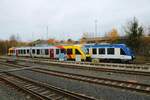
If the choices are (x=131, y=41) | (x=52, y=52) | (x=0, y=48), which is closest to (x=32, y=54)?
(x=52, y=52)

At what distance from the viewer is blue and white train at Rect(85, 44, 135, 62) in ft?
98.3

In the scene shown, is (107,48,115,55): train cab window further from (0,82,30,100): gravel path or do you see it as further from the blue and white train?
(0,82,30,100): gravel path

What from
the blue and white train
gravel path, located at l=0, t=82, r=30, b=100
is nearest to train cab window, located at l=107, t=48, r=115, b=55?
the blue and white train

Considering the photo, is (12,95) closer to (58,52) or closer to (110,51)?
(110,51)

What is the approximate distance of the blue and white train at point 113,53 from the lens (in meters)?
30.0

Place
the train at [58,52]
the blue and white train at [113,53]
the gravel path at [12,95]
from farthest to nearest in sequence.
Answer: the train at [58,52], the blue and white train at [113,53], the gravel path at [12,95]

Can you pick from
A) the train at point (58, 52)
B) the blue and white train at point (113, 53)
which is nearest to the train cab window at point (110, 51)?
the blue and white train at point (113, 53)

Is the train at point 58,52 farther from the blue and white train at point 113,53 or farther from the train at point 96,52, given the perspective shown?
the blue and white train at point 113,53

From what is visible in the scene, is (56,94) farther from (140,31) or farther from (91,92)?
(140,31)

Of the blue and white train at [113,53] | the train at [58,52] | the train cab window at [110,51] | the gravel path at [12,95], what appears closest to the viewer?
the gravel path at [12,95]

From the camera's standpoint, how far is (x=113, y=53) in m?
30.4

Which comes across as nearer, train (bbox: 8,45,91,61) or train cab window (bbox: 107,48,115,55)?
train cab window (bbox: 107,48,115,55)

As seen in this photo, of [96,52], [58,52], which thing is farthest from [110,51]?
[58,52]

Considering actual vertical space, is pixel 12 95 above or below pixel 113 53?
below
